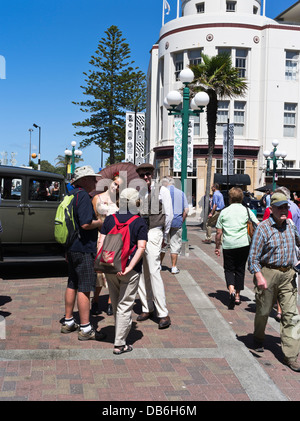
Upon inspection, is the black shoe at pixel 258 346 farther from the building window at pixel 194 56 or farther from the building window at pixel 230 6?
the building window at pixel 230 6

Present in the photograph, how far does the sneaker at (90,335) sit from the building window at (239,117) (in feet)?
105

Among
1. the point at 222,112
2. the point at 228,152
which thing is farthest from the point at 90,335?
the point at 222,112

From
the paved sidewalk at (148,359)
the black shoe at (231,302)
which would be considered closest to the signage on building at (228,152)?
the paved sidewalk at (148,359)

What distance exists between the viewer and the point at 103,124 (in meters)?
41.8

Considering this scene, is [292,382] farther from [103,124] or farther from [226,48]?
[103,124]

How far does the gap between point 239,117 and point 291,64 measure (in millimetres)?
5653

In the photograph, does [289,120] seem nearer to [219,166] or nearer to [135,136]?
[219,166]

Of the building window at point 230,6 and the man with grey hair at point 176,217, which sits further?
the building window at point 230,6

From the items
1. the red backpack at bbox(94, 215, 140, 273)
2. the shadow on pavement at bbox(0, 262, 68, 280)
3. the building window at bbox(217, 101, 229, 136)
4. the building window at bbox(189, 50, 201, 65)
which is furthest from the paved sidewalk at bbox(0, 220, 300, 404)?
the building window at bbox(189, 50, 201, 65)

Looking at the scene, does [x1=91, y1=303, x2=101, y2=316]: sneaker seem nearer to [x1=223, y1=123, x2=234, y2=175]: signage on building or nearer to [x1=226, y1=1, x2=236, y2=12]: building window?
[x1=223, y1=123, x2=234, y2=175]: signage on building

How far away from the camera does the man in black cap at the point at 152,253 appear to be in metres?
5.64

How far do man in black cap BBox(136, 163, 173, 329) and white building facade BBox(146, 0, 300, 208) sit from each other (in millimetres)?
28597

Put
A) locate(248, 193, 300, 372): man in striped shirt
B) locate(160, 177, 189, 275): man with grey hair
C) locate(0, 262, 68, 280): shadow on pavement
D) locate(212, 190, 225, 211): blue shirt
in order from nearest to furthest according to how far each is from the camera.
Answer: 1. locate(248, 193, 300, 372): man in striped shirt
2. locate(0, 262, 68, 280): shadow on pavement
3. locate(160, 177, 189, 275): man with grey hair
4. locate(212, 190, 225, 211): blue shirt

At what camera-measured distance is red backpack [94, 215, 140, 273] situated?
4.54 metres
